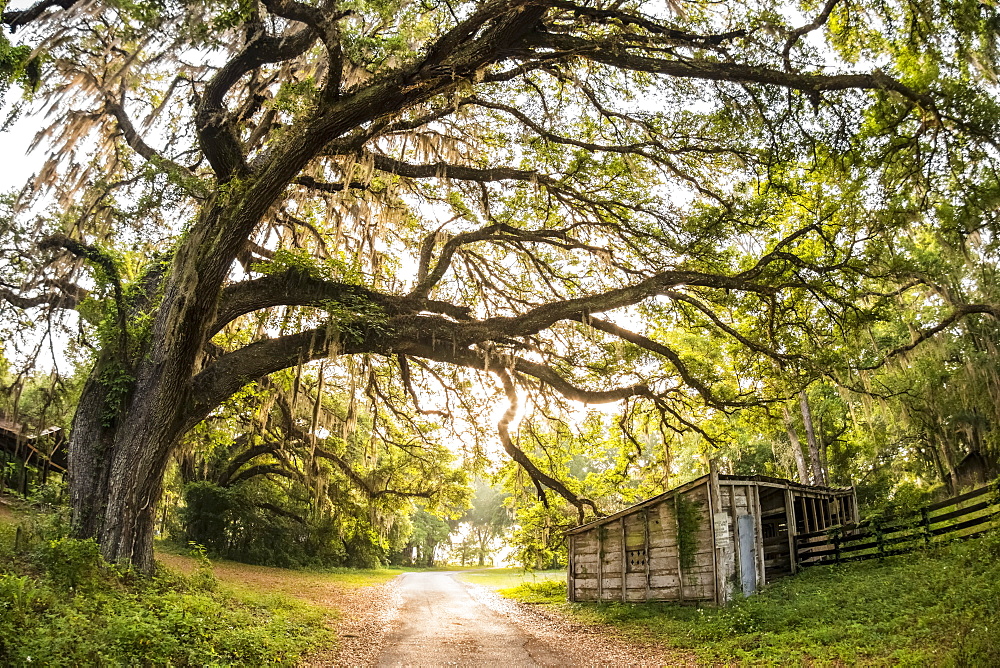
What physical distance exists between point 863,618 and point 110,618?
30.8 ft

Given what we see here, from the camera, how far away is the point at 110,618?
5730 millimetres

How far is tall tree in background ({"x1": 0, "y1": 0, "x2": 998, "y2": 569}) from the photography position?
669 centimetres

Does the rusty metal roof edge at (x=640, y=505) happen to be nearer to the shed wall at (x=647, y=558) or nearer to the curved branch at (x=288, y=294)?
the shed wall at (x=647, y=558)

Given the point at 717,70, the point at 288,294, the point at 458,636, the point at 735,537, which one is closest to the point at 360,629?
the point at 458,636

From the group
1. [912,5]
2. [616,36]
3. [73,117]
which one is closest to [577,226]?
[616,36]

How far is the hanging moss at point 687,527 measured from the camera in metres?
11.7

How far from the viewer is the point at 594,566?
14977mm

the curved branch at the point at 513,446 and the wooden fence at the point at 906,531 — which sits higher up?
the curved branch at the point at 513,446

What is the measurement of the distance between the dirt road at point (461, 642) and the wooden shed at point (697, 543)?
10.4ft

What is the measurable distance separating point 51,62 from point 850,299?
1331 cm

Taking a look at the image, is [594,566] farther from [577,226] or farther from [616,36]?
[616,36]

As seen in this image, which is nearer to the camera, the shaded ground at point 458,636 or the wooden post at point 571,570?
the shaded ground at point 458,636

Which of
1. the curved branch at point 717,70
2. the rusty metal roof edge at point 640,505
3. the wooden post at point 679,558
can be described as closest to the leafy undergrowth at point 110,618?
the wooden post at point 679,558

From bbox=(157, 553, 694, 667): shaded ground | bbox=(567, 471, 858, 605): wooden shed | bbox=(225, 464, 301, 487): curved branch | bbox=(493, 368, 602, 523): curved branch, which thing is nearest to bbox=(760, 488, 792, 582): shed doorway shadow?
bbox=(567, 471, 858, 605): wooden shed
